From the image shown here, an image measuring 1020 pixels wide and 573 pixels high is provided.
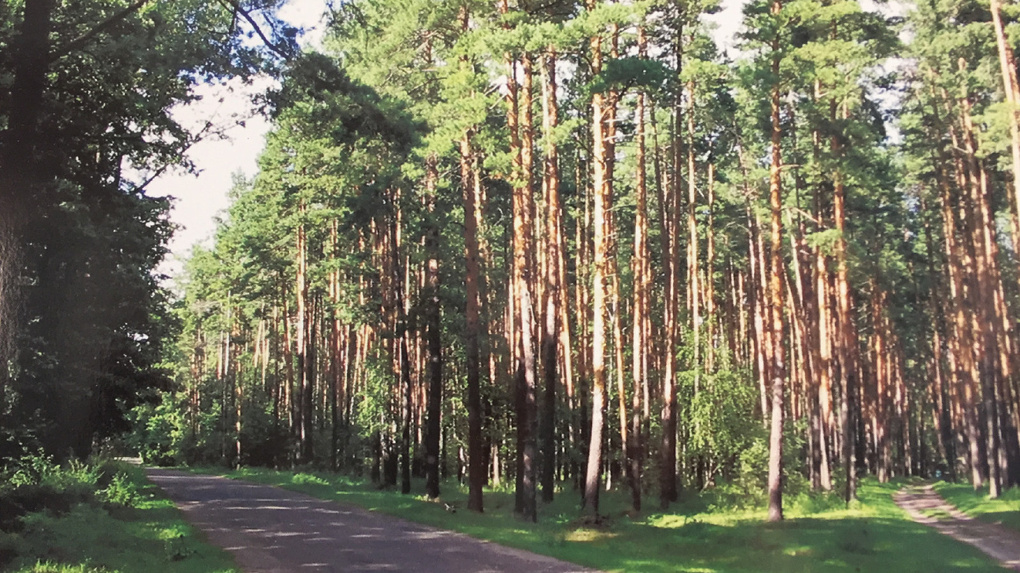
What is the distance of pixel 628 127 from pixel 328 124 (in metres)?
17.7

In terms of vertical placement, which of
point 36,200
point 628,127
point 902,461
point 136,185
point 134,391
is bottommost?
point 902,461

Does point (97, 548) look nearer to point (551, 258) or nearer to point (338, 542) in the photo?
point (338, 542)

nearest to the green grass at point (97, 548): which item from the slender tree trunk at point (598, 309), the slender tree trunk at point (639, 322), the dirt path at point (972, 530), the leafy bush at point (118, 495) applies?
the leafy bush at point (118, 495)

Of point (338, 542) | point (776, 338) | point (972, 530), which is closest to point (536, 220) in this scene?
point (776, 338)

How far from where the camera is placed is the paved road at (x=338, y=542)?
40.3 feet

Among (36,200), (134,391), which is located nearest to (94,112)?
(36,200)

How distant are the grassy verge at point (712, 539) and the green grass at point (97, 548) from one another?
5348 millimetres

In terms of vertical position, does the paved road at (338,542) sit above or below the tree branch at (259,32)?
below

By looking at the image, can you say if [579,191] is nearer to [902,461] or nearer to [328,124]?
[328,124]

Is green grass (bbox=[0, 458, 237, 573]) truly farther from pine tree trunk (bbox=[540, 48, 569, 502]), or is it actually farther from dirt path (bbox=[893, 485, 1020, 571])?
dirt path (bbox=[893, 485, 1020, 571])

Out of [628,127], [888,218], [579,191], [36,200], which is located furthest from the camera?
[888,218]

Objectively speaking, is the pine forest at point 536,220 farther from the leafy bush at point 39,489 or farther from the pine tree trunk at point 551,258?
the leafy bush at point 39,489

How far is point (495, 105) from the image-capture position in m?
21.1

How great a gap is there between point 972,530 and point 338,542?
57.3 ft
